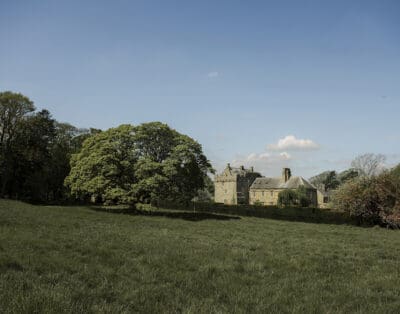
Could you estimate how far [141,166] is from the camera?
35906mm

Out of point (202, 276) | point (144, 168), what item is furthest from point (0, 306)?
point (144, 168)

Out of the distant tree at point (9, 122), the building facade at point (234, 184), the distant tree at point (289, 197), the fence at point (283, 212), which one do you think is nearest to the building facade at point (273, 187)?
the building facade at point (234, 184)

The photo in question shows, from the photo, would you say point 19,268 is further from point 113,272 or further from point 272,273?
point 272,273

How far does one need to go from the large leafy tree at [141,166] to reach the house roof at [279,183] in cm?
6111

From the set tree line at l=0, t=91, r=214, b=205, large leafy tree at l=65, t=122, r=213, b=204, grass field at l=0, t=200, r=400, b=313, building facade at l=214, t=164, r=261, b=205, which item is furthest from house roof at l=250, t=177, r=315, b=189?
grass field at l=0, t=200, r=400, b=313

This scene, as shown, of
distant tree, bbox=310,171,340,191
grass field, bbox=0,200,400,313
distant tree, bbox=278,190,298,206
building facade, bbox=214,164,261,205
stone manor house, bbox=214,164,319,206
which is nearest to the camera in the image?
grass field, bbox=0,200,400,313

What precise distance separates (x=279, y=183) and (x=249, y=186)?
12130 mm

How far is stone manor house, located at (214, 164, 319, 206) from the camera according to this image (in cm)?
10246

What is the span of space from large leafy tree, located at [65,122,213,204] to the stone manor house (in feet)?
211

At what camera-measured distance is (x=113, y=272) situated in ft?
30.6

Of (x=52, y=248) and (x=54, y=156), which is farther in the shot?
(x=54, y=156)

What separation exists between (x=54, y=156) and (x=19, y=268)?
61.4 meters

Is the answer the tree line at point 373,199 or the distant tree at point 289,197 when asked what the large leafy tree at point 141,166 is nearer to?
the tree line at point 373,199

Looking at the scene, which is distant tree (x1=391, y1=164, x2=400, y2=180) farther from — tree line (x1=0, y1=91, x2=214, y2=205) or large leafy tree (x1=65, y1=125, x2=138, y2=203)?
large leafy tree (x1=65, y1=125, x2=138, y2=203)
